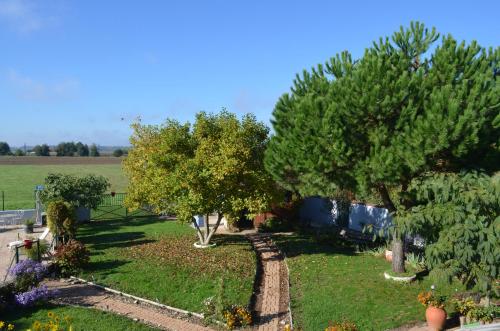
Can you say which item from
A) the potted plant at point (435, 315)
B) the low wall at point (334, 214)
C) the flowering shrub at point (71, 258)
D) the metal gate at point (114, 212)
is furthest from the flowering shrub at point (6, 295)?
the metal gate at point (114, 212)

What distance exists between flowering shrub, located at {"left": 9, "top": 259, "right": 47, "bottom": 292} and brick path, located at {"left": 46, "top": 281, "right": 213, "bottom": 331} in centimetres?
62

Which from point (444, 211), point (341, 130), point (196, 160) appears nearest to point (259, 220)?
point (196, 160)

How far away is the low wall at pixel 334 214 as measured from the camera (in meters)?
21.2

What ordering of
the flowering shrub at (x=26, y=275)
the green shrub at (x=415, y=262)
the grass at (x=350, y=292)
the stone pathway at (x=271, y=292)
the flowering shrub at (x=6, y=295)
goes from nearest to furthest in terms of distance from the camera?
the grass at (x=350, y=292)
the stone pathway at (x=271, y=292)
the flowering shrub at (x=6, y=295)
the flowering shrub at (x=26, y=275)
the green shrub at (x=415, y=262)

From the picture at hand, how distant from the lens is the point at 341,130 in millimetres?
12531

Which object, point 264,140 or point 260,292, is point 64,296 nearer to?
point 260,292

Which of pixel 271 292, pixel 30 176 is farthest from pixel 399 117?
pixel 30 176

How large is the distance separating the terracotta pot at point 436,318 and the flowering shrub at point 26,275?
10.5m

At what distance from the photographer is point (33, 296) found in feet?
40.0

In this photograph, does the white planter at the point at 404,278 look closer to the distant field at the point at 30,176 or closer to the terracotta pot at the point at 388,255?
the terracotta pot at the point at 388,255

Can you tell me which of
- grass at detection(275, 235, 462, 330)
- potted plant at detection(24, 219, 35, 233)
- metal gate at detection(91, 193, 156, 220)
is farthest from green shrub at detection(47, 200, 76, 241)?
metal gate at detection(91, 193, 156, 220)

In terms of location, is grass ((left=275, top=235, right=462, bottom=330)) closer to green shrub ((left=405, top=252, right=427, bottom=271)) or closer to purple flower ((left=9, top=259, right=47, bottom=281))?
green shrub ((left=405, top=252, right=427, bottom=271))

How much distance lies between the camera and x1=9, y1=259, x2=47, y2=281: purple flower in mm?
13008

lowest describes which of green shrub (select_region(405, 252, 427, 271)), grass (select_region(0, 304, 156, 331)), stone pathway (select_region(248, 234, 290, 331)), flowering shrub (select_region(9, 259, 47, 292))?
stone pathway (select_region(248, 234, 290, 331))
